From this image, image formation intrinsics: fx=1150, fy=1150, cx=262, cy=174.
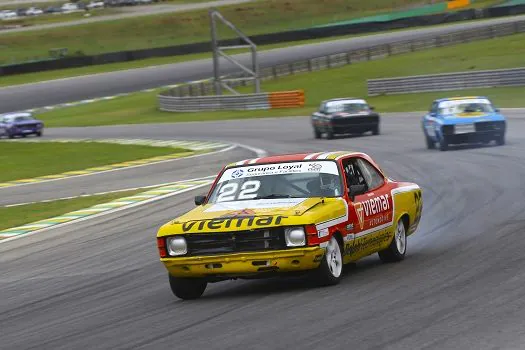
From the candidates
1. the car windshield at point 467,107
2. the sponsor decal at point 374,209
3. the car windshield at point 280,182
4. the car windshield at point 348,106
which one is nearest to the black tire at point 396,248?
the sponsor decal at point 374,209

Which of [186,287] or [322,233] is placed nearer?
→ [322,233]

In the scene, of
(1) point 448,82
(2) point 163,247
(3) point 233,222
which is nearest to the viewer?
(3) point 233,222

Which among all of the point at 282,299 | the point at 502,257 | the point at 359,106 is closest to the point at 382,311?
the point at 282,299

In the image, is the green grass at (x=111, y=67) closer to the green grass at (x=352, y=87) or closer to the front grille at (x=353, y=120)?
the green grass at (x=352, y=87)

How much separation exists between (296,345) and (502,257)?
430cm

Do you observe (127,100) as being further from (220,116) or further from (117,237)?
(117,237)

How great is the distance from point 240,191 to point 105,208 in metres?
9.62

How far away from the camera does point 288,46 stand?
79.9 metres

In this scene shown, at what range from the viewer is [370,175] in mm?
12117

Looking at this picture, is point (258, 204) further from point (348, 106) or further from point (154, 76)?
point (154, 76)

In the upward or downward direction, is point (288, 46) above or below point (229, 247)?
below

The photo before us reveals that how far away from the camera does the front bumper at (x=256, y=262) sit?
10.1 metres

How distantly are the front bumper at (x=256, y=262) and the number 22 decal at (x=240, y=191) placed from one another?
3.58ft

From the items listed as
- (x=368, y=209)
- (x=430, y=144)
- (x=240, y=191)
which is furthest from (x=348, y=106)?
(x=240, y=191)
